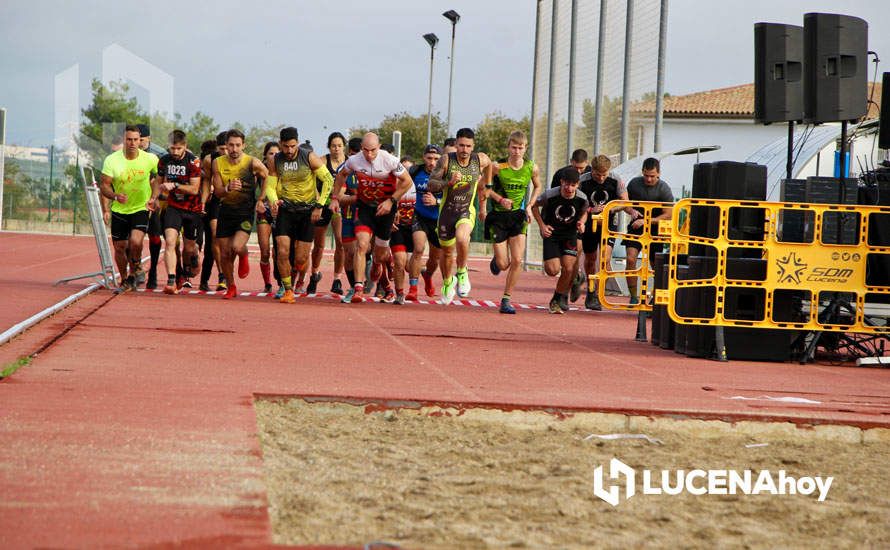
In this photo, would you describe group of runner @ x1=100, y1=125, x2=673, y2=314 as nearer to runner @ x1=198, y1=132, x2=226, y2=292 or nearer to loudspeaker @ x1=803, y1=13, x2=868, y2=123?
runner @ x1=198, y1=132, x2=226, y2=292

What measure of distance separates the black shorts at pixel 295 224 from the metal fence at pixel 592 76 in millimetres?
8923

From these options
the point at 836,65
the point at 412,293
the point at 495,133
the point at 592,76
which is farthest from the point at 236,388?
the point at 495,133

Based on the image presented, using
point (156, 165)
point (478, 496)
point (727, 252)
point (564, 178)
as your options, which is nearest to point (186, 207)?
point (156, 165)

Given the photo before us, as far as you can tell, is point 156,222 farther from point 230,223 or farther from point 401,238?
point 401,238

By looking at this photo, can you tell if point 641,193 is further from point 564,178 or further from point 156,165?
point 156,165

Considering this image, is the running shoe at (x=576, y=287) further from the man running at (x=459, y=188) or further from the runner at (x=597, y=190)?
the man running at (x=459, y=188)

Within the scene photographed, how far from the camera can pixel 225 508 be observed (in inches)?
189

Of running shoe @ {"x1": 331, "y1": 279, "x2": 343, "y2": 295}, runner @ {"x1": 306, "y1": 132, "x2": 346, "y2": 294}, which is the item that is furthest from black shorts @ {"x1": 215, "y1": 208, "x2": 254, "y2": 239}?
running shoe @ {"x1": 331, "y1": 279, "x2": 343, "y2": 295}

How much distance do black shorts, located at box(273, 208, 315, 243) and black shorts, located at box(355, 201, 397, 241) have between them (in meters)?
0.60

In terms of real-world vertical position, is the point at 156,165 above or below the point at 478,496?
above

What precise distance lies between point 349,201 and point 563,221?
2746 millimetres

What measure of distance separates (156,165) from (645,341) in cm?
665

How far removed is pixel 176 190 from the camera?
52.8 ft

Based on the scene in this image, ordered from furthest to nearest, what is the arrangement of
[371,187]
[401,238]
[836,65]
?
[401,238] < [371,187] < [836,65]
